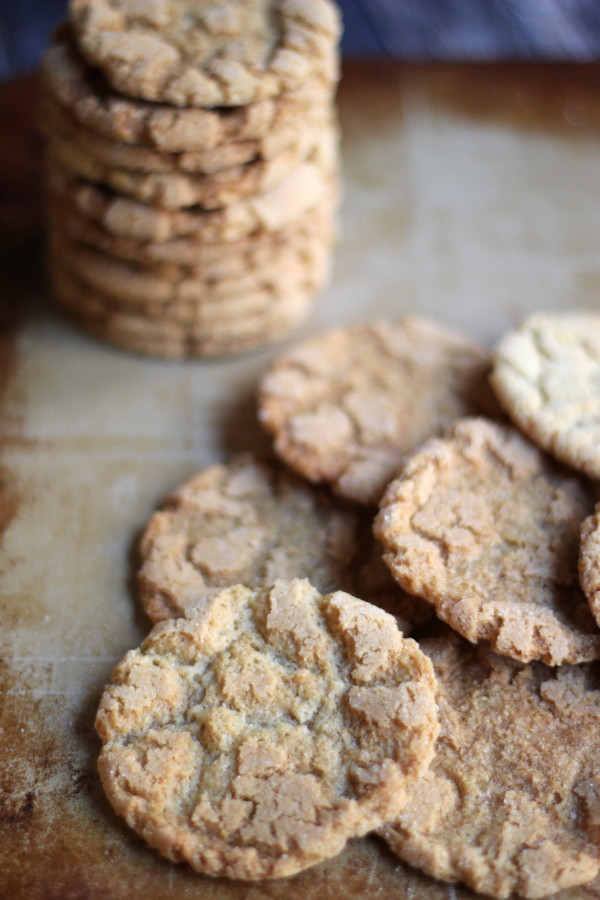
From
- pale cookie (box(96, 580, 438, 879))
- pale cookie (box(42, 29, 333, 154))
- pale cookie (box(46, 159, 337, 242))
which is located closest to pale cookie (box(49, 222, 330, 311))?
pale cookie (box(46, 159, 337, 242))

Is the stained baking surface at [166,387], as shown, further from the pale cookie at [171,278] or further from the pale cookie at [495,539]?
the pale cookie at [495,539]

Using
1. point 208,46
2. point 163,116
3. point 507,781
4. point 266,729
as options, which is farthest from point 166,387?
point 507,781

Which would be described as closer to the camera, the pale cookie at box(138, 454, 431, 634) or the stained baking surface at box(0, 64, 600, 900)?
the stained baking surface at box(0, 64, 600, 900)

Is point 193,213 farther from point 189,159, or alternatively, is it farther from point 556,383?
point 556,383

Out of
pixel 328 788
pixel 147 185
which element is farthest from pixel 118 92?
pixel 328 788

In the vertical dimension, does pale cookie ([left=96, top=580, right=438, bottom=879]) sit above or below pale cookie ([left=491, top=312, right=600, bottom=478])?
below

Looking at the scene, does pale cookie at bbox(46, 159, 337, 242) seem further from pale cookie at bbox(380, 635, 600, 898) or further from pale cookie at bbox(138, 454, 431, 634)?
pale cookie at bbox(380, 635, 600, 898)

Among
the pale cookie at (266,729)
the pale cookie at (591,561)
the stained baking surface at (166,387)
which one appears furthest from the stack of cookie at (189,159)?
the pale cookie at (591,561)
